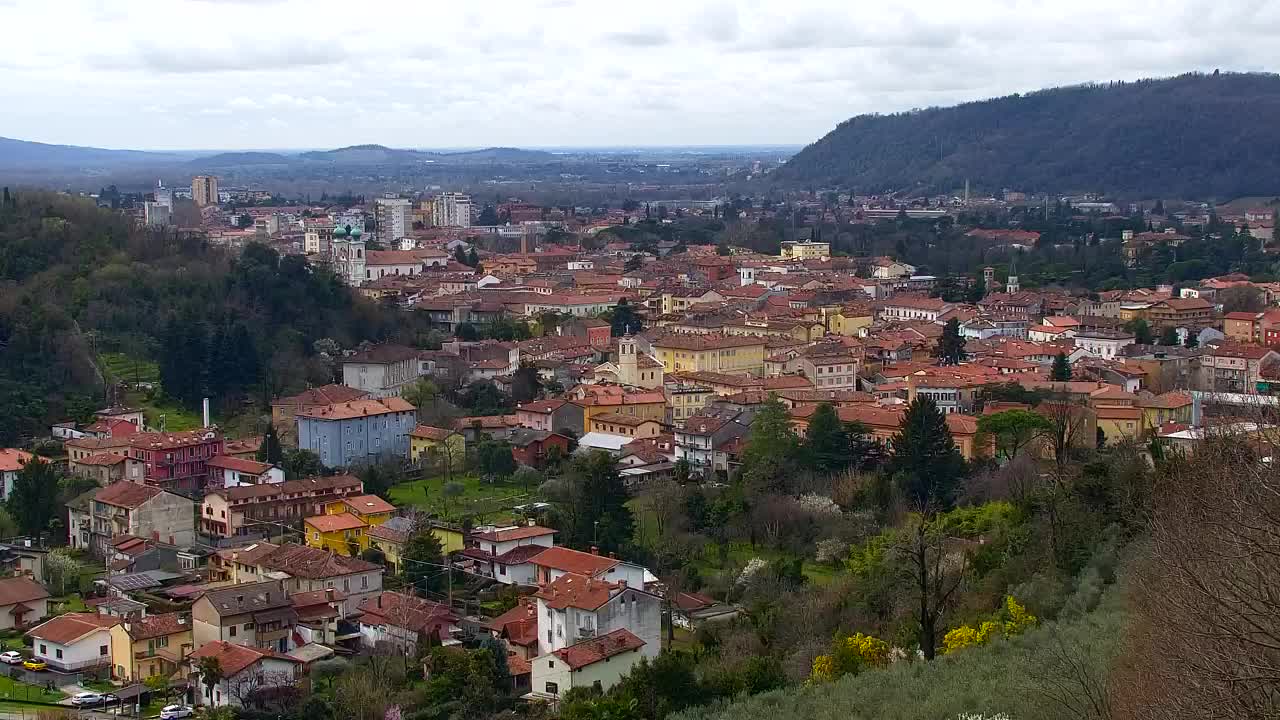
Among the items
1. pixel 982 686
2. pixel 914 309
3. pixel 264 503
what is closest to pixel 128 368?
pixel 264 503

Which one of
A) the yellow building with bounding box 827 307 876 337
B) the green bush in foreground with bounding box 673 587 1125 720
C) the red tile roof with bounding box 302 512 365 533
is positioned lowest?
the red tile roof with bounding box 302 512 365 533

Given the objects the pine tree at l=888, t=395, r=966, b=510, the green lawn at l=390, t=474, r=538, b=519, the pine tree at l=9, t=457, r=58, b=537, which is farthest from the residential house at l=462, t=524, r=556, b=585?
the pine tree at l=9, t=457, r=58, b=537

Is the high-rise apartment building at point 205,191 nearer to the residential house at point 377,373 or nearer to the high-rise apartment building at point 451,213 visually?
the high-rise apartment building at point 451,213

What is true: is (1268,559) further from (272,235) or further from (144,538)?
(272,235)

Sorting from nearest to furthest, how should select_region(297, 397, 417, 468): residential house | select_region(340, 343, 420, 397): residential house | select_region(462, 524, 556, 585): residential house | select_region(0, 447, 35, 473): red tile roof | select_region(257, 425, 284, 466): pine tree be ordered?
select_region(462, 524, 556, 585): residential house
select_region(0, 447, 35, 473): red tile roof
select_region(257, 425, 284, 466): pine tree
select_region(297, 397, 417, 468): residential house
select_region(340, 343, 420, 397): residential house

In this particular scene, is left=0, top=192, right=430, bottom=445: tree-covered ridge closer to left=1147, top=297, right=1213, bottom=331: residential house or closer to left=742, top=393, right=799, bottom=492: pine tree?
left=742, top=393, right=799, bottom=492: pine tree

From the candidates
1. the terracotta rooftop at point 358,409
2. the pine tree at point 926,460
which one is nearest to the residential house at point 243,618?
the pine tree at point 926,460

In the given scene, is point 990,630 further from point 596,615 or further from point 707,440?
point 707,440
